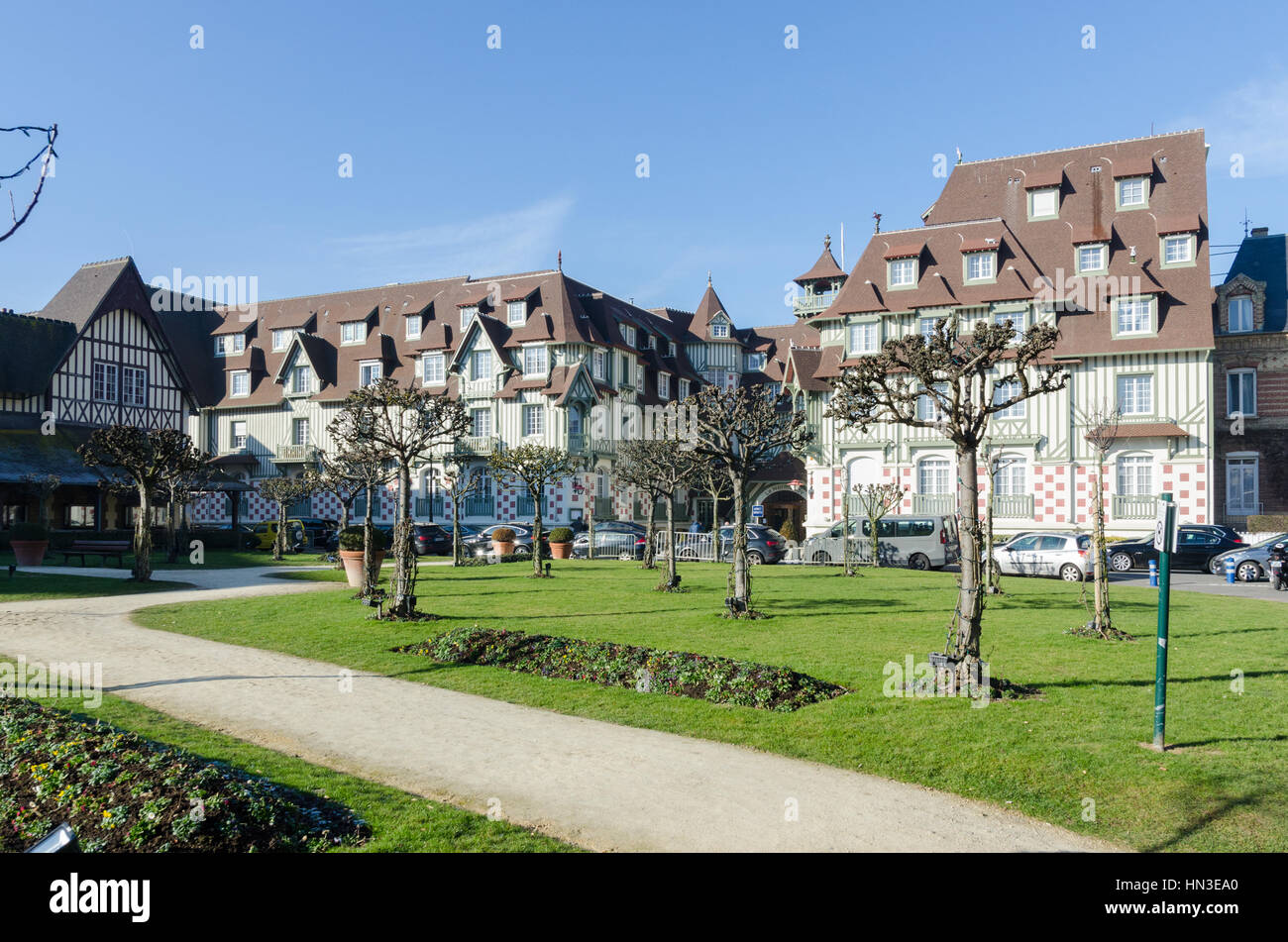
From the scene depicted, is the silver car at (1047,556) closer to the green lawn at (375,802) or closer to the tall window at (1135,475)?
the tall window at (1135,475)

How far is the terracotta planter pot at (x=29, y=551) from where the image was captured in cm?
2803

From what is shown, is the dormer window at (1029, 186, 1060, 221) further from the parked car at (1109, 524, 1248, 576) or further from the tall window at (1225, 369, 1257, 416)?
the parked car at (1109, 524, 1248, 576)

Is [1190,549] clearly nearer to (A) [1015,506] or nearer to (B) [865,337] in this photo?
(A) [1015,506]

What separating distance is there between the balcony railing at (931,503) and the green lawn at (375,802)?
110 ft

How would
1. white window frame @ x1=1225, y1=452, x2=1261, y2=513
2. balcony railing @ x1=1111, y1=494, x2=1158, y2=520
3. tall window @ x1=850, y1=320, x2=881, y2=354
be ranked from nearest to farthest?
1. balcony railing @ x1=1111, y1=494, x2=1158, y2=520
2. white window frame @ x1=1225, y1=452, x2=1261, y2=513
3. tall window @ x1=850, y1=320, x2=881, y2=354

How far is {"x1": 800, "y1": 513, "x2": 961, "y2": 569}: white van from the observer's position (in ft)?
98.6

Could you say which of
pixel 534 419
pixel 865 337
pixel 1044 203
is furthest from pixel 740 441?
pixel 1044 203

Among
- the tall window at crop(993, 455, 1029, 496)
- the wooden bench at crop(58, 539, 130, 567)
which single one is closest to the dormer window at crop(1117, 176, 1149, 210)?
the tall window at crop(993, 455, 1029, 496)

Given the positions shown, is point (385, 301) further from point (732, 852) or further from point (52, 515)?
point (732, 852)

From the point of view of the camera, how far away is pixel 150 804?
5809mm

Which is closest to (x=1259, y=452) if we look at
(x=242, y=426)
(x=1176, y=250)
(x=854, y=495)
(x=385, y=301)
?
(x=1176, y=250)

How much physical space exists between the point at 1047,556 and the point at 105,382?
4003 centimetres

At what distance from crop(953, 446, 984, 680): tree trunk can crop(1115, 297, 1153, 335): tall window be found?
101 feet
